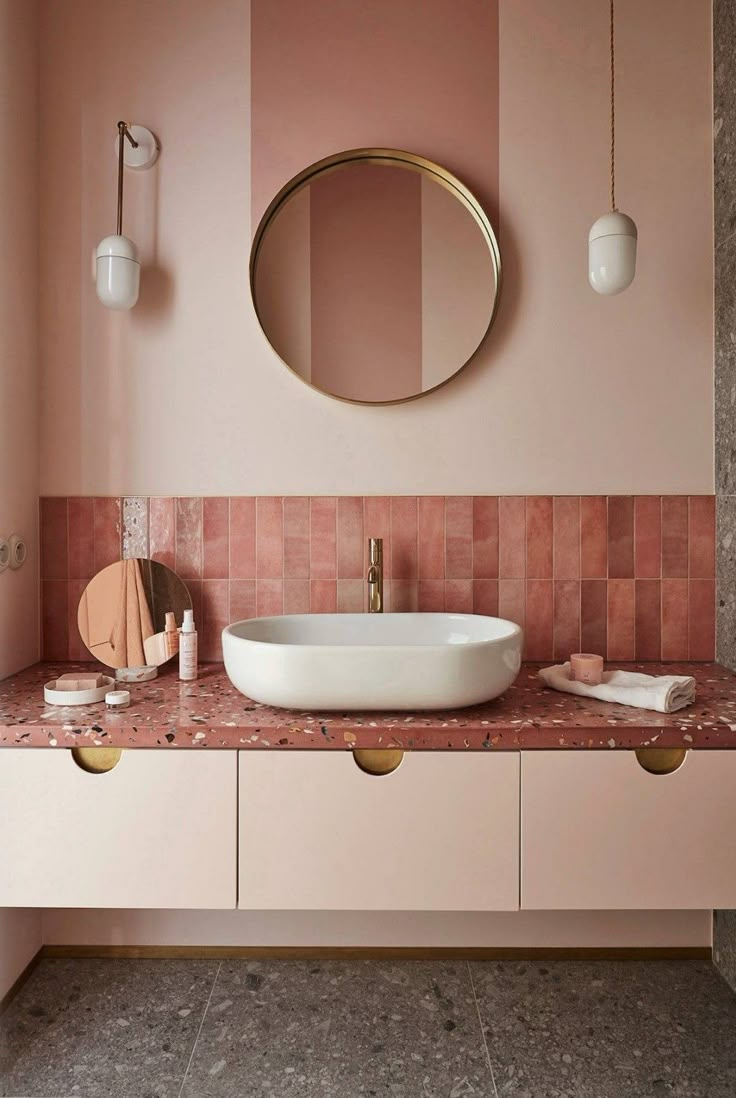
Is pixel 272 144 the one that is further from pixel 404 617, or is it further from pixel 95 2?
pixel 404 617

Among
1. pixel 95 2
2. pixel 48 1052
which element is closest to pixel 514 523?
pixel 48 1052

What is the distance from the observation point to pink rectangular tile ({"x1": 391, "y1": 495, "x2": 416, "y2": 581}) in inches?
74.0

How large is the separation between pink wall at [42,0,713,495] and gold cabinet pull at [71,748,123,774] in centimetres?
75

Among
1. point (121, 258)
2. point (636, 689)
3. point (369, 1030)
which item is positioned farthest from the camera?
point (121, 258)

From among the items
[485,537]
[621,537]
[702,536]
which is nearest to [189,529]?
[485,537]

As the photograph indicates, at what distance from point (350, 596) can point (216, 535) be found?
39cm

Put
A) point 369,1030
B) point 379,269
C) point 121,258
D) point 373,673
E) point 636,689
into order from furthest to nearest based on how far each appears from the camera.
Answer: point 379,269, point 121,258, point 369,1030, point 636,689, point 373,673

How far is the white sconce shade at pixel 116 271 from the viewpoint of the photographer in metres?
1.71

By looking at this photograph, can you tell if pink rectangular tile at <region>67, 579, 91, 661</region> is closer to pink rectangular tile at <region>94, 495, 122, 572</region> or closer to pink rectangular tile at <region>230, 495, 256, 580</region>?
pink rectangular tile at <region>94, 495, 122, 572</region>

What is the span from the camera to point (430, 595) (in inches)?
74.1

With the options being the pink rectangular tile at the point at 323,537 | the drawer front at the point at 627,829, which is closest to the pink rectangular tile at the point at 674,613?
the drawer front at the point at 627,829

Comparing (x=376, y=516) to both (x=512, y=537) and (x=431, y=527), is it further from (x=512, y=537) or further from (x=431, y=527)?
(x=512, y=537)

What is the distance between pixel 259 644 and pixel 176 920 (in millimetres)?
957

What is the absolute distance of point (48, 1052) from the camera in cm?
150
